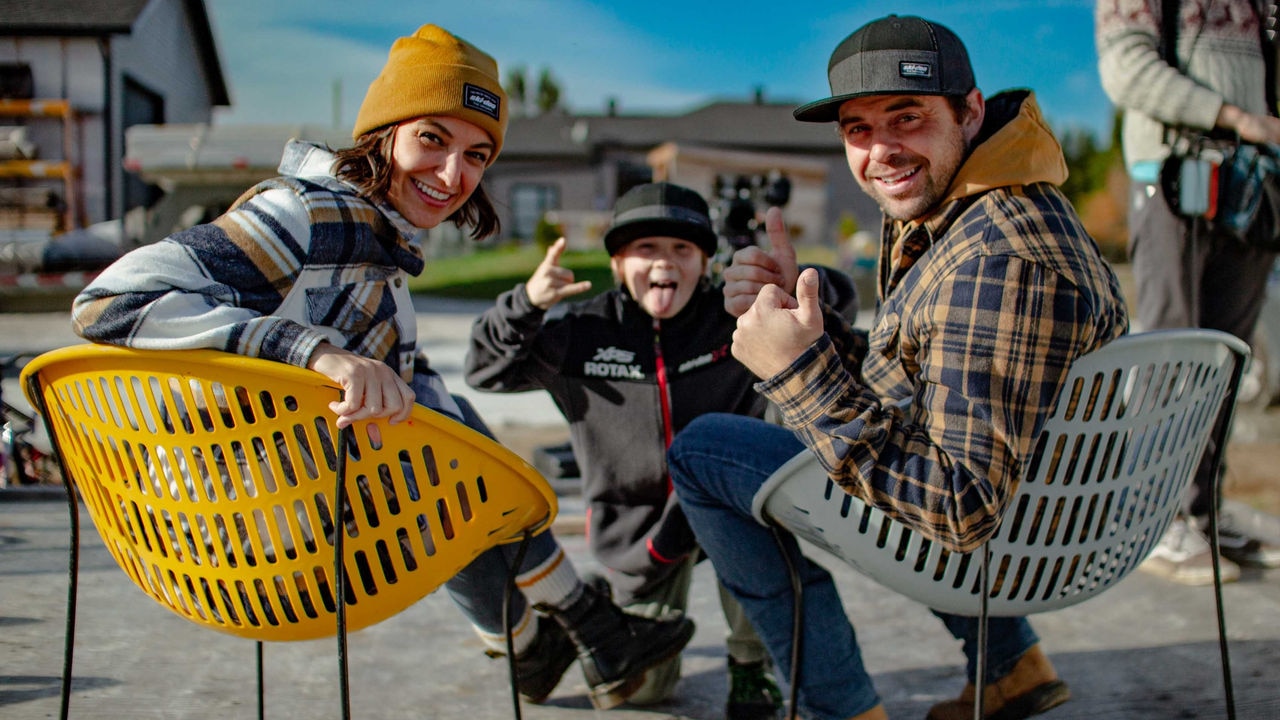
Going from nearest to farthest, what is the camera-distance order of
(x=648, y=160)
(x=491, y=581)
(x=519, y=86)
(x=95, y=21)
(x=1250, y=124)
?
(x=491, y=581), (x=1250, y=124), (x=95, y=21), (x=648, y=160), (x=519, y=86)

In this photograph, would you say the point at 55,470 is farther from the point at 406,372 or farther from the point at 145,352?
the point at 145,352

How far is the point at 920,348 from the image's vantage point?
4.90ft

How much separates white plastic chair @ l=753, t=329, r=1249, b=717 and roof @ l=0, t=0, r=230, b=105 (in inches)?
112

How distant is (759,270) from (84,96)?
27.4 feet

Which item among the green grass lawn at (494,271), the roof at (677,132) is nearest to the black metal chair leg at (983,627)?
the green grass lawn at (494,271)

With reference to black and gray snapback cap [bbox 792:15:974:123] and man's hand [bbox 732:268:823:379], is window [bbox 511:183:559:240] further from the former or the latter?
man's hand [bbox 732:268:823:379]

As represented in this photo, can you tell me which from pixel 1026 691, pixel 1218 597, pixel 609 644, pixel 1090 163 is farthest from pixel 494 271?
pixel 1090 163

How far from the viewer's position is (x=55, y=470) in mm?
3555

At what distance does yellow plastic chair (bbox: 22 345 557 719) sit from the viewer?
4.28ft

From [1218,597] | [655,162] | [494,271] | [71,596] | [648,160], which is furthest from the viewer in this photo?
[648,160]

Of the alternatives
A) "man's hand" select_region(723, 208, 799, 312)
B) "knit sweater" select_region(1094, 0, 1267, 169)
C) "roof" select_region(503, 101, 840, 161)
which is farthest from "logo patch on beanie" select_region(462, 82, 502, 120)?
"roof" select_region(503, 101, 840, 161)

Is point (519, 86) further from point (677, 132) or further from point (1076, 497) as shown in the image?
point (1076, 497)

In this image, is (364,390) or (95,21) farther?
(95,21)

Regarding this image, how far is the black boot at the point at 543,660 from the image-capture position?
204 centimetres
